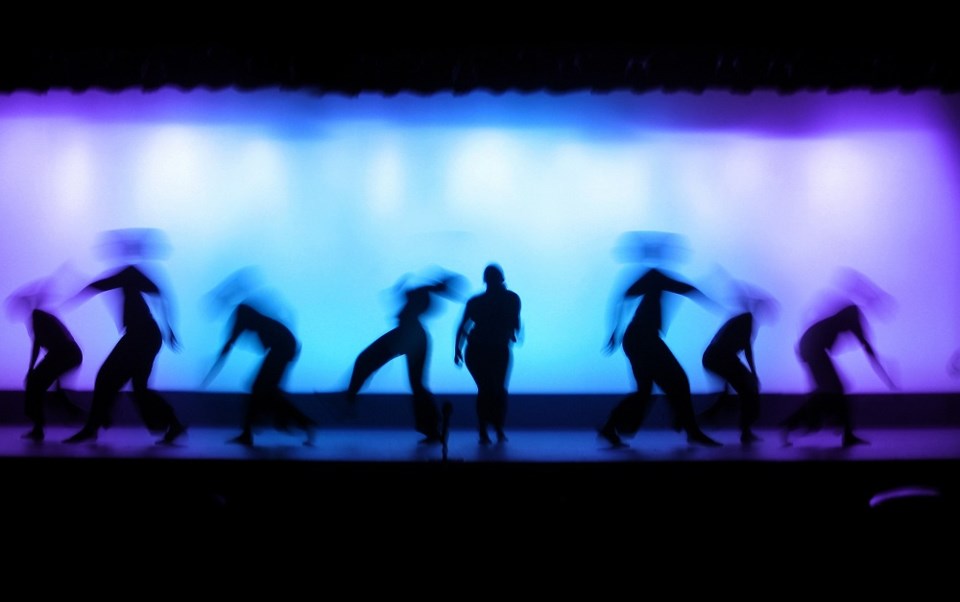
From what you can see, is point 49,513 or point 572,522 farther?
point 572,522

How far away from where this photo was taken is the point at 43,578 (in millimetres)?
2588

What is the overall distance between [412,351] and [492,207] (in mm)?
1353

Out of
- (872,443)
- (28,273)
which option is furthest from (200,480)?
(872,443)

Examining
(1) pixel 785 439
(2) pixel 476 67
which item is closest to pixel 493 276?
(2) pixel 476 67

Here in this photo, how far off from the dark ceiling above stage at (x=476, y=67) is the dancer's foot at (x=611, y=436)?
2090 mm

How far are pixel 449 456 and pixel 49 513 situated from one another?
1.76m

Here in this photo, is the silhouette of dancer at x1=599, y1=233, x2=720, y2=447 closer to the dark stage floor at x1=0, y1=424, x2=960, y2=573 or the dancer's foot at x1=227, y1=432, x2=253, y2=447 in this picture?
the dark stage floor at x1=0, y1=424, x2=960, y2=573

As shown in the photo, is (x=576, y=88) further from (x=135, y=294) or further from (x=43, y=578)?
(x=43, y=578)

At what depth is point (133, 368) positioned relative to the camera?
3727 mm

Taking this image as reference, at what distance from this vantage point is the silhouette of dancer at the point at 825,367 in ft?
12.4

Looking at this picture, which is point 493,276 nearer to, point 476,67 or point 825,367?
point 476,67

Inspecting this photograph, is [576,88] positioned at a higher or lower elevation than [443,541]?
higher

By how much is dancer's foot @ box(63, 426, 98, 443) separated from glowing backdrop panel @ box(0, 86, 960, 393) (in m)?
0.89

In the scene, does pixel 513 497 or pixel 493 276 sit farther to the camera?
pixel 493 276
